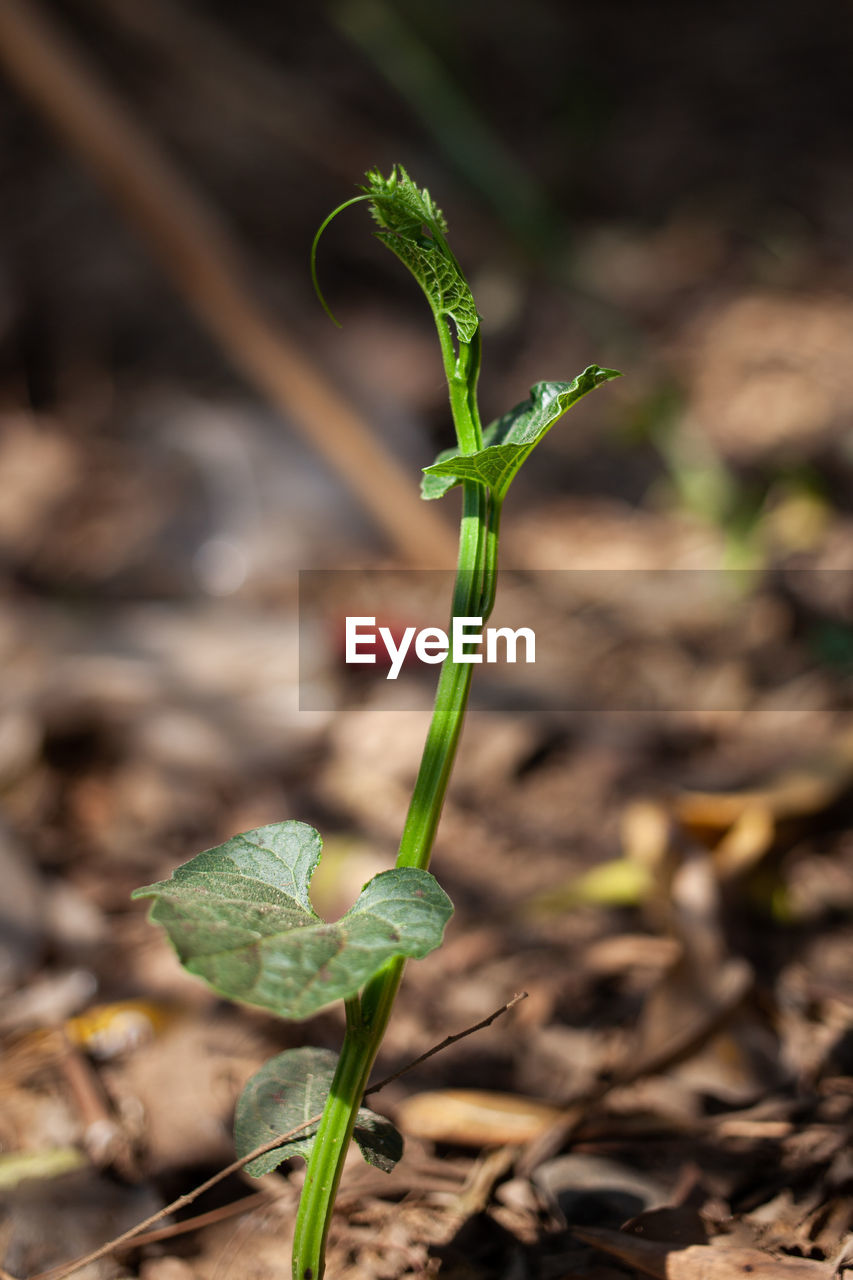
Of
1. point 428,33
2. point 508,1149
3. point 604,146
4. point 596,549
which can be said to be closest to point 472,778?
point 508,1149

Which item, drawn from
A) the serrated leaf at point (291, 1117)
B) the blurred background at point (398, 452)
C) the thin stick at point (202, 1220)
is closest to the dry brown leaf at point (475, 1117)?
the blurred background at point (398, 452)

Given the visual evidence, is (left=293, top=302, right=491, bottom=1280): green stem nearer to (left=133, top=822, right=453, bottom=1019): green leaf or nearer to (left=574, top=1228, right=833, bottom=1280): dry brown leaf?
(left=133, top=822, right=453, bottom=1019): green leaf

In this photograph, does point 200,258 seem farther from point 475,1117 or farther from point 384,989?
point 384,989

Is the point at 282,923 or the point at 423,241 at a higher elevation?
the point at 423,241

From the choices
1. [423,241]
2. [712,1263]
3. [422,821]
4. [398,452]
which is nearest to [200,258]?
[398,452]

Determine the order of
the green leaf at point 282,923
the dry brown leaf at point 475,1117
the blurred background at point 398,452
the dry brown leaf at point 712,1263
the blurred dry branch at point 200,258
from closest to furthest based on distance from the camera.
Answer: the green leaf at point 282,923 → the dry brown leaf at point 712,1263 → the dry brown leaf at point 475,1117 → the blurred background at point 398,452 → the blurred dry branch at point 200,258

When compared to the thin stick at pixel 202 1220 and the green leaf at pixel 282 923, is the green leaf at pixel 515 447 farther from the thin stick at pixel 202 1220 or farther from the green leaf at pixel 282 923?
the thin stick at pixel 202 1220
